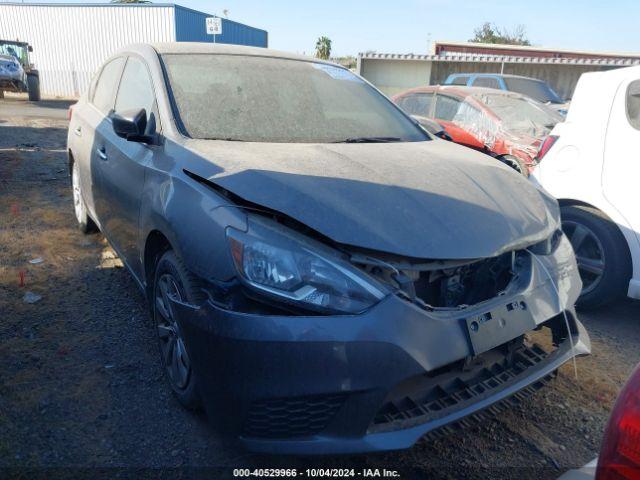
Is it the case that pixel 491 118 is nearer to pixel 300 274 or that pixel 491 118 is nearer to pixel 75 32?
pixel 300 274

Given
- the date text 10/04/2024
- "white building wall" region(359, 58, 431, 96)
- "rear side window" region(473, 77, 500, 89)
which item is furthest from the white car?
"white building wall" region(359, 58, 431, 96)

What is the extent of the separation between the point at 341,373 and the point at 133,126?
1644 millimetres

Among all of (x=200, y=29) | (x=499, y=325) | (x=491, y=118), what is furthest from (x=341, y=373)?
(x=200, y=29)

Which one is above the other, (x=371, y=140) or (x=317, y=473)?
(x=371, y=140)

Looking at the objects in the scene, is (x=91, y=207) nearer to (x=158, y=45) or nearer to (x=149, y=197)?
(x=158, y=45)

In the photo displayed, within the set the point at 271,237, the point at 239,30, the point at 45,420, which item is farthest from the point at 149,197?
the point at 239,30

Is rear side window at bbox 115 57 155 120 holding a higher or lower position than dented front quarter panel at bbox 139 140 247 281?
higher

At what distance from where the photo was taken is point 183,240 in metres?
2.04

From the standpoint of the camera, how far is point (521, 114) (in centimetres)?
755

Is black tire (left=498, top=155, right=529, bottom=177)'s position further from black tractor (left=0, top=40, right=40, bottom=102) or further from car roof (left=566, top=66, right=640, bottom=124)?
black tractor (left=0, top=40, right=40, bottom=102)

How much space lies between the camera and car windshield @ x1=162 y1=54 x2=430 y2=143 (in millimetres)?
2707

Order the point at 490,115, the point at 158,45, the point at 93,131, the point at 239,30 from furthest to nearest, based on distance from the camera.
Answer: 1. the point at 239,30
2. the point at 490,115
3. the point at 93,131
4. the point at 158,45

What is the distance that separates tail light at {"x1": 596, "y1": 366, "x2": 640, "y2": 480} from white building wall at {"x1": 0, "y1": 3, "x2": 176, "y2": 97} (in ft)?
82.1

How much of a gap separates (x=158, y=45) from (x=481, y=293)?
2505 millimetres
